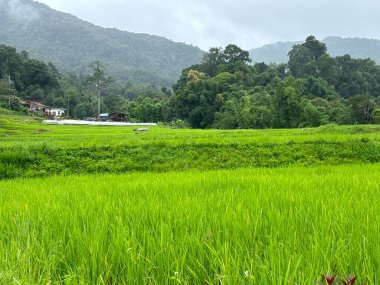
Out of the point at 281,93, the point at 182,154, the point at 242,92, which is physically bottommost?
the point at 182,154

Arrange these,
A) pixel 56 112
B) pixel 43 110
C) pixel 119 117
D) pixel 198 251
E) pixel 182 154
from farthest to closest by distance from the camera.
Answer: pixel 56 112
pixel 119 117
pixel 43 110
pixel 182 154
pixel 198 251

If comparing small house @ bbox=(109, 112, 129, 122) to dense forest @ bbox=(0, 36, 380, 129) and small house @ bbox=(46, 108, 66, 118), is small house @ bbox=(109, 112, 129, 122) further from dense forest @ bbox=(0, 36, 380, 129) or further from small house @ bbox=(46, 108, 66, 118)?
small house @ bbox=(46, 108, 66, 118)

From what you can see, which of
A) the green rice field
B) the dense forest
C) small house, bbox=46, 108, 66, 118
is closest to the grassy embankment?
the green rice field

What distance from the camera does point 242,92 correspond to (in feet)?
177

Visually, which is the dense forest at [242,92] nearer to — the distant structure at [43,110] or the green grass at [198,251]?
the distant structure at [43,110]

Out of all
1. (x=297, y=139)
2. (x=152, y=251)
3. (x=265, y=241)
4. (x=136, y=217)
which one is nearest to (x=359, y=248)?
(x=265, y=241)

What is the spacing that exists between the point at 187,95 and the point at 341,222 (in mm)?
56077

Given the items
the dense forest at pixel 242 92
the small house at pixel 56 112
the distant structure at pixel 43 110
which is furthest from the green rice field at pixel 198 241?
the small house at pixel 56 112

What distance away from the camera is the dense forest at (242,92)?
1567 inches

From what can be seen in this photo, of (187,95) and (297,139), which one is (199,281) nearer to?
(297,139)

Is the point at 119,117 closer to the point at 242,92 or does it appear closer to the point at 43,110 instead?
the point at 43,110

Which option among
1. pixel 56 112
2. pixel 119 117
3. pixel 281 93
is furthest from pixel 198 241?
pixel 56 112

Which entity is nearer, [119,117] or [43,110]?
[43,110]

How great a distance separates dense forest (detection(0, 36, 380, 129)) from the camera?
131 feet
